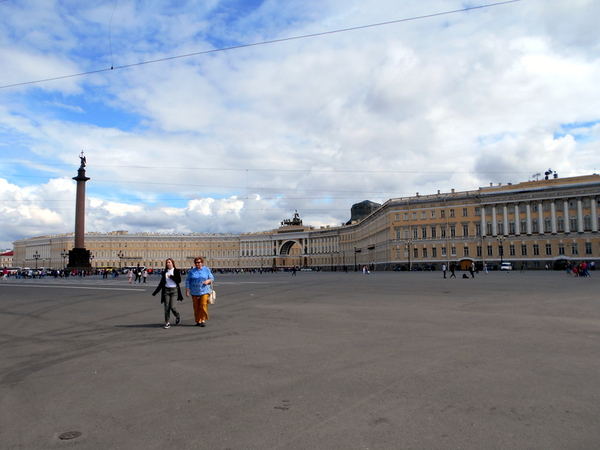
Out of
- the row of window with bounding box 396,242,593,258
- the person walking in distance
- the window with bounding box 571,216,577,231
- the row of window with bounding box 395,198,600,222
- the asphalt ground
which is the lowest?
the asphalt ground

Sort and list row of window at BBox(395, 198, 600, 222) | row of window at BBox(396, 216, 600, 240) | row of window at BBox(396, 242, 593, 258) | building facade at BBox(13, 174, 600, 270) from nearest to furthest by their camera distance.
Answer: building facade at BBox(13, 174, 600, 270) < row of window at BBox(396, 242, 593, 258) < row of window at BBox(396, 216, 600, 240) < row of window at BBox(395, 198, 600, 222)

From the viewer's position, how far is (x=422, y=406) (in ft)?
16.5

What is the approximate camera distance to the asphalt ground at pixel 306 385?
431cm

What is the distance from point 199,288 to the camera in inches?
428

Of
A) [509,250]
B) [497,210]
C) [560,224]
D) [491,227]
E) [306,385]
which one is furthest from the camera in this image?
[491,227]

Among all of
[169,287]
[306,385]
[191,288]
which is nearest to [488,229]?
[191,288]

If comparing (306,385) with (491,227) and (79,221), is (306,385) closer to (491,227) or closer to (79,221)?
(79,221)

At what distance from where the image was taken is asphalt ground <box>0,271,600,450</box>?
4.31m

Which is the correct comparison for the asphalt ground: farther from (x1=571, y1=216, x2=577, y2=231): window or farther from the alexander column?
(x1=571, y1=216, x2=577, y2=231): window

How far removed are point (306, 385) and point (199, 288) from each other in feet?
18.3

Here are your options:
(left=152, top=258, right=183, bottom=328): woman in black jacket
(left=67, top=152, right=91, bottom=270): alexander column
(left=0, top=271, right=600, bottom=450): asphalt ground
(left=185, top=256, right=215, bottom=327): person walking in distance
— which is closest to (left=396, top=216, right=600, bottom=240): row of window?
(left=67, top=152, right=91, bottom=270): alexander column

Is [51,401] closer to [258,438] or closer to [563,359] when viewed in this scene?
[258,438]

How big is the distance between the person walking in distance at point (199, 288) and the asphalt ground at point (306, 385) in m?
0.52

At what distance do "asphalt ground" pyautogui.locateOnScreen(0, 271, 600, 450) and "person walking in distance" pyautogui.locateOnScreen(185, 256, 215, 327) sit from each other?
52 cm
